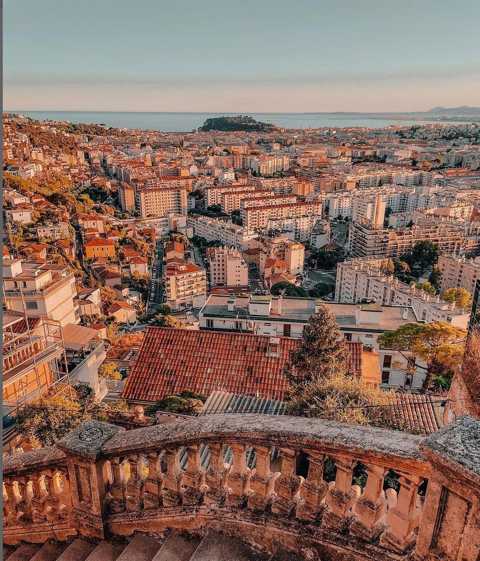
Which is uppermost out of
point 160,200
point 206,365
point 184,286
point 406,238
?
point 206,365

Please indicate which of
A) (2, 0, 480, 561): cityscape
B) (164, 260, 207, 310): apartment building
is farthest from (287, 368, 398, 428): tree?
(164, 260, 207, 310): apartment building

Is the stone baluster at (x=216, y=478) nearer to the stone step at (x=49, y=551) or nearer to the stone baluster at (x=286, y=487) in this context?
the stone baluster at (x=286, y=487)

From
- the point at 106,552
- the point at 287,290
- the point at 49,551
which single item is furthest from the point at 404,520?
the point at 287,290

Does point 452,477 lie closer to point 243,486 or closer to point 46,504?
point 243,486

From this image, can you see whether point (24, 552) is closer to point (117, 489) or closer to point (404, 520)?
point (117, 489)

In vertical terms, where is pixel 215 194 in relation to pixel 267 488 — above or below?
below

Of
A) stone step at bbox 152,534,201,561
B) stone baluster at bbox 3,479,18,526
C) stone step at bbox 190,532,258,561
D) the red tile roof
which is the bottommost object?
the red tile roof

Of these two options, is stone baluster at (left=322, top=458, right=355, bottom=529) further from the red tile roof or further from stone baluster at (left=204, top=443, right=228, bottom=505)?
the red tile roof
